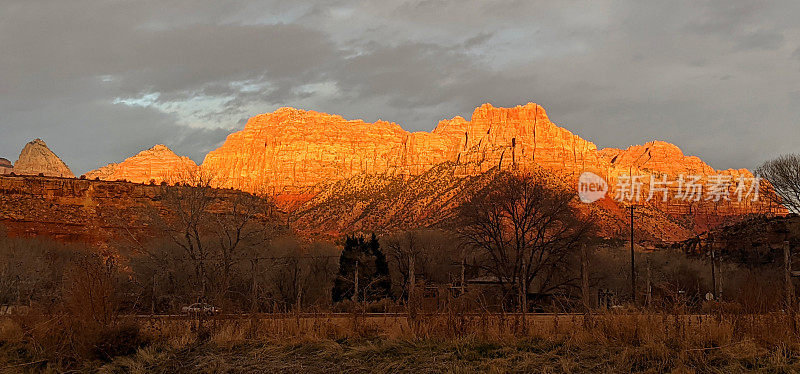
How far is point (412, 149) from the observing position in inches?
6796

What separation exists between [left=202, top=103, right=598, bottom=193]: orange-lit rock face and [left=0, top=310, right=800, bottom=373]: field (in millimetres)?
121087

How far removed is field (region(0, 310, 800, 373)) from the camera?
32.7ft

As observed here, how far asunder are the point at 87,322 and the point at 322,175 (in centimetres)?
15840

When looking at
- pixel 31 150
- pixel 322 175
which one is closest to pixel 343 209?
pixel 322 175

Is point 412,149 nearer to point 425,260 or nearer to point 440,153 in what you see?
point 440,153

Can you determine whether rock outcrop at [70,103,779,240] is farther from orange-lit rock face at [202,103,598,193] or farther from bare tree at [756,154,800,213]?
bare tree at [756,154,800,213]

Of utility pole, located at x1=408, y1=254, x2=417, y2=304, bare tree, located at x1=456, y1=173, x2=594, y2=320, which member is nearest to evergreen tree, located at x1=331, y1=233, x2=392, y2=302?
bare tree, located at x1=456, y1=173, x2=594, y2=320

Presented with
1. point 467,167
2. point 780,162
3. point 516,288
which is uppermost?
point 467,167

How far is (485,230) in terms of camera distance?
4122 centimetres

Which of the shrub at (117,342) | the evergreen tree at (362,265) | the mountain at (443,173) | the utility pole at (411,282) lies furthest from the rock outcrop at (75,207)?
the shrub at (117,342)

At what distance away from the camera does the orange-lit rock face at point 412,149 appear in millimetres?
150500

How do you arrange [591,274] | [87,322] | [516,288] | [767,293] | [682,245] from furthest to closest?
1. [682,245]
2. [591,274]
3. [516,288]
4. [87,322]
5. [767,293]

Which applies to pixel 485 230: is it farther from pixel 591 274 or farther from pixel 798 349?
pixel 798 349

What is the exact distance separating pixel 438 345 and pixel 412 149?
529 ft
